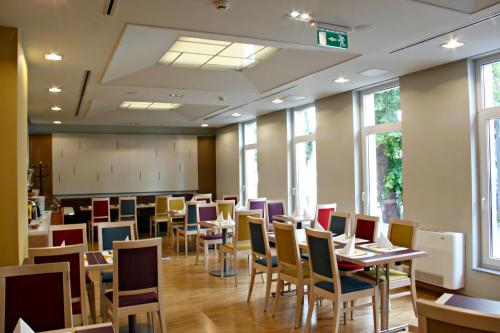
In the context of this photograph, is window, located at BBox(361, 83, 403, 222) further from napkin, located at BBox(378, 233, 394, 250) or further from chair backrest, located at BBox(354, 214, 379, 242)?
napkin, located at BBox(378, 233, 394, 250)

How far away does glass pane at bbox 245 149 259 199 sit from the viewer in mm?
10883

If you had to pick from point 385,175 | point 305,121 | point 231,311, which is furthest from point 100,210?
point 385,175

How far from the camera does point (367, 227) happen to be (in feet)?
16.5

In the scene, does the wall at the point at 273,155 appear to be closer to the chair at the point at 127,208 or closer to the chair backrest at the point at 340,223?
the chair at the point at 127,208

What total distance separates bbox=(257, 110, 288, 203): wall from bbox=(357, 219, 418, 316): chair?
4550 millimetres

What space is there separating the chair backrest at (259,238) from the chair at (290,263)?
0.25 m

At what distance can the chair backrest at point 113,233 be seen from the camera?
4.67 metres

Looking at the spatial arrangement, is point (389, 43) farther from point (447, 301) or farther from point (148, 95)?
point (148, 95)

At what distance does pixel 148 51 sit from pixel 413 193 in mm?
3973

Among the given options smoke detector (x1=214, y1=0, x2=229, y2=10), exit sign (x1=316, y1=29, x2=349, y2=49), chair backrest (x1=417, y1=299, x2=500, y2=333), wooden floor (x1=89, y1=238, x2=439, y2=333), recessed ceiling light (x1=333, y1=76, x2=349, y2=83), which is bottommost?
wooden floor (x1=89, y1=238, x2=439, y2=333)

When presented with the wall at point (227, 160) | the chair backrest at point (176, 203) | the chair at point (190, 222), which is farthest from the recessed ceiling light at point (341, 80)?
the wall at point (227, 160)

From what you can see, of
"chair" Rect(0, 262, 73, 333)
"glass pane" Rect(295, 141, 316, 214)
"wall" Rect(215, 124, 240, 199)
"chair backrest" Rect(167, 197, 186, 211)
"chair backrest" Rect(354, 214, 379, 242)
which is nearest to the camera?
"chair" Rect(0, 262, 73, 333)

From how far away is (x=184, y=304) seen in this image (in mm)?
5055

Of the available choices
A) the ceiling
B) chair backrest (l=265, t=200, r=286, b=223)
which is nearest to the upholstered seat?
the ceiling
